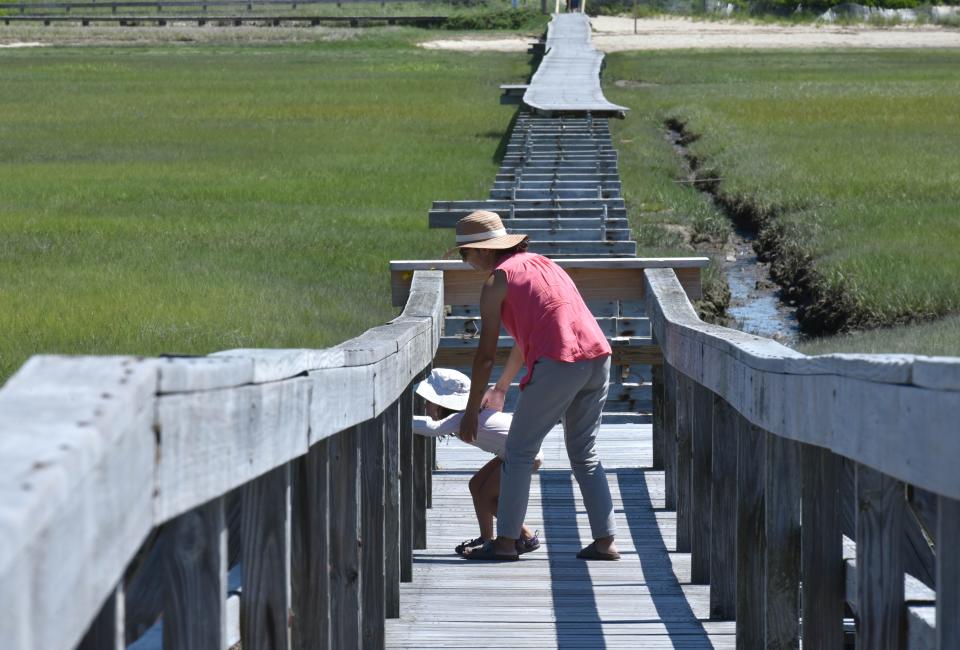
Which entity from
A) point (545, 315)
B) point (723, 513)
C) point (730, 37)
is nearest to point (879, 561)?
point (723, 513)

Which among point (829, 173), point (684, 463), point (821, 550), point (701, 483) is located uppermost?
point (821, 550)

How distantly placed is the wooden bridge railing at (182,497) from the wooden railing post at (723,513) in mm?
1366

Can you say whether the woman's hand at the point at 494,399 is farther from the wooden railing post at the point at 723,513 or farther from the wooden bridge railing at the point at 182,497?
the wooden bridge railing at the point at 182,497

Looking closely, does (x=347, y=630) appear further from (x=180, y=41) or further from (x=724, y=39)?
(x=180, y=41)

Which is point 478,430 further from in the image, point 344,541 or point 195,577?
point 195,577

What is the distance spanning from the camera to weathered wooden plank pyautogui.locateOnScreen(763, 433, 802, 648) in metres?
3.94

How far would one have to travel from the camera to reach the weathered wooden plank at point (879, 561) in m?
2.98

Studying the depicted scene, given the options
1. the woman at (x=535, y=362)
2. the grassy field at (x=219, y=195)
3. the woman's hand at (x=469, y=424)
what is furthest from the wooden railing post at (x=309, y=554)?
the grassy field at (x=219, y=195)

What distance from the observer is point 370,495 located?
15.9 feet

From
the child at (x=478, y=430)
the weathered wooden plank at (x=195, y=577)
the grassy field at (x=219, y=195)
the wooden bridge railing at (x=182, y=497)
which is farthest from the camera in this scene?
the grassy field at (x=219, y=195)

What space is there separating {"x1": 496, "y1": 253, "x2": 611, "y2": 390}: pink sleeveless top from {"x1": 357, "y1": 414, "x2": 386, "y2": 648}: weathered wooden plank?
114cm

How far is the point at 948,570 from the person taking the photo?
2541mm

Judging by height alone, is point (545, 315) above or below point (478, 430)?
above

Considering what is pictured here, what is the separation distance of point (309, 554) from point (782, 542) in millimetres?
1216
